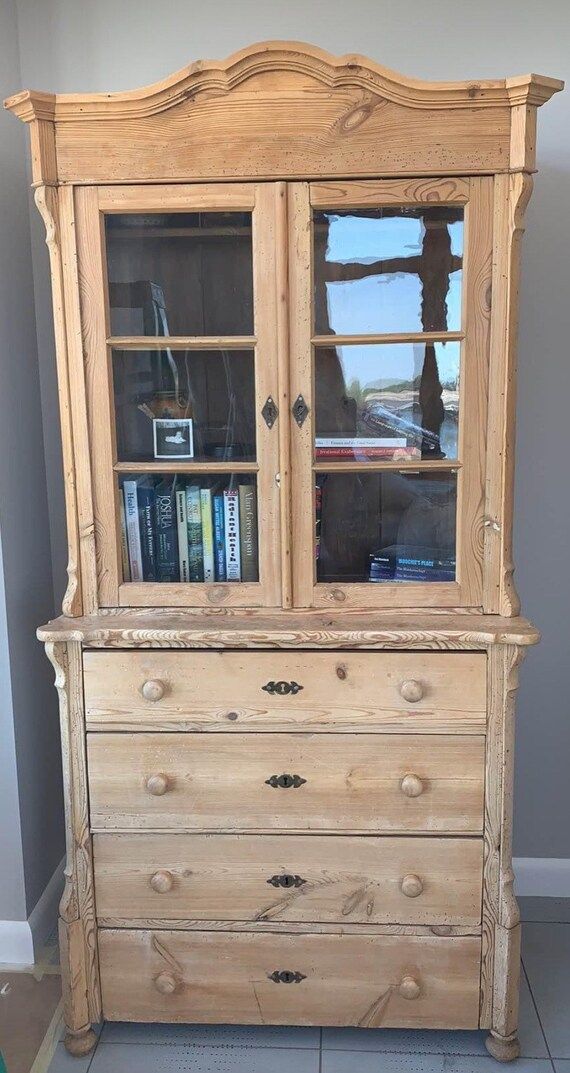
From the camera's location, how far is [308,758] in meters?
1.83

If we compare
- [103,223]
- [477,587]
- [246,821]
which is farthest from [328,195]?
[246,821]

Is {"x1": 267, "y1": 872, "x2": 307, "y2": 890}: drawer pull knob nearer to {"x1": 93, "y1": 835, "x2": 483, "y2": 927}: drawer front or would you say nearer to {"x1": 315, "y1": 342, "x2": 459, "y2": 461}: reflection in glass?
{"x1": 93, "y1": 835, "x2": 483, "y2": 927}: drawer front

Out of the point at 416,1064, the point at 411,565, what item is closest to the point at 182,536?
the point at 411,565

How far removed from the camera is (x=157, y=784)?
6.03 feet

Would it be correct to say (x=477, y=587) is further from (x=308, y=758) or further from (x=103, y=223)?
(x=103, y=223)

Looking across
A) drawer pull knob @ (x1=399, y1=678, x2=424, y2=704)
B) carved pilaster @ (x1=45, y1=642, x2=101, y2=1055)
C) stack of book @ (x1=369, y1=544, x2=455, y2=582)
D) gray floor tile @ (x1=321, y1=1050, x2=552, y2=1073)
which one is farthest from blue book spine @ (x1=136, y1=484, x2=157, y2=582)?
gray floor tile @ (x1=321, y1=1050, x2=552, y2=1073)

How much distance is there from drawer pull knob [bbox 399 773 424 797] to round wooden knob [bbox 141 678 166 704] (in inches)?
20.5

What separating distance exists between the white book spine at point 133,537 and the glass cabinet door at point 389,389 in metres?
0.33

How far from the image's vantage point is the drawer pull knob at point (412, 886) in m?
1.83

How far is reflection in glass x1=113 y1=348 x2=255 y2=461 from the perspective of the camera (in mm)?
1825

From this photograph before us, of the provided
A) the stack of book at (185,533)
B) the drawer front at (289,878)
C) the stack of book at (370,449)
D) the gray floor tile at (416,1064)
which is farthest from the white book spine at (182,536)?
the gray floor tile at (416,1064)

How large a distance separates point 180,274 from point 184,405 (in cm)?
26

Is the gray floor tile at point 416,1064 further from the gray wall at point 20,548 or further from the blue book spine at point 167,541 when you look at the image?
the blue book spine at point 167,541

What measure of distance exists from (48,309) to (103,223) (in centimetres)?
56
